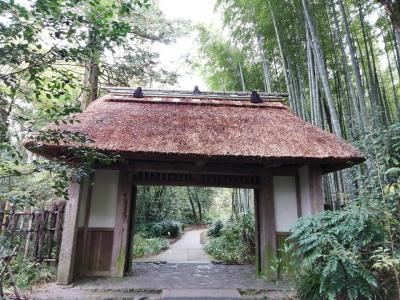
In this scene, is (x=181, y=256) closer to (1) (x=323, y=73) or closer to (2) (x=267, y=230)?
(2) (x=267, y=230)

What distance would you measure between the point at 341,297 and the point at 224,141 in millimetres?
2541

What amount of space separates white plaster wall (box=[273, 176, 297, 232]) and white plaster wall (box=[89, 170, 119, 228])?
9.08 ft

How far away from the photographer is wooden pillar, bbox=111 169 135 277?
15.5 ft

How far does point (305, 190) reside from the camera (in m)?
5.06

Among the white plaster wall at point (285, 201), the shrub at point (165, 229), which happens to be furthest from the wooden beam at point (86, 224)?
the shrub at point (165, 229)

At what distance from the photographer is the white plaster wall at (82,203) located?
4.65 m

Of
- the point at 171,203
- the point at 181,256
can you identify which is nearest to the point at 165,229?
the point at 171,203

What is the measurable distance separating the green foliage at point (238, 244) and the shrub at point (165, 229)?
331 cm

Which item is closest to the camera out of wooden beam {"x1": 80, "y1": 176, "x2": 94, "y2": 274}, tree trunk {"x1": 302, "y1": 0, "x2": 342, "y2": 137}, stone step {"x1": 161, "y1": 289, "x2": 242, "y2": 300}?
stone step {"x1": 161, "y1": 289, "x2": 242, "y2": 300}

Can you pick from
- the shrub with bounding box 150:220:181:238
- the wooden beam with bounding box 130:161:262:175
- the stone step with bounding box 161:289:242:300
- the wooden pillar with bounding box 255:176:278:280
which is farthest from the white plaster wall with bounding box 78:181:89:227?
the shrub with bounding box 150:220:181:238

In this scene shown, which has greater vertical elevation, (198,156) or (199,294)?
(198,156)

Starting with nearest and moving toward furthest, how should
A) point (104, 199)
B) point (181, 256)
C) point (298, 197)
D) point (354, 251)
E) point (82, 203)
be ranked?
point (354, 251) < point (82, 203) < point (104, 199) < point (298, 197) < point (181, 256)

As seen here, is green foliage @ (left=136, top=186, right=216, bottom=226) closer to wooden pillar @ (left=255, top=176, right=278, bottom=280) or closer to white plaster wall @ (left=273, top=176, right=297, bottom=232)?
wooden pillar @ (left=255, top=176, right=278, bottom=280)

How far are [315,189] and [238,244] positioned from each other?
350 centimetres
